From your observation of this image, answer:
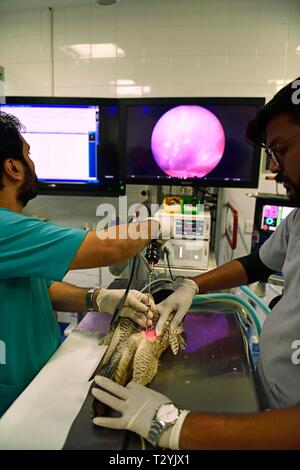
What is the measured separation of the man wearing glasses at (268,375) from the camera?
0.75 metres

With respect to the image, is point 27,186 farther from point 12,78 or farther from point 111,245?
point 12,78

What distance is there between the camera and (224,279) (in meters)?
1.53

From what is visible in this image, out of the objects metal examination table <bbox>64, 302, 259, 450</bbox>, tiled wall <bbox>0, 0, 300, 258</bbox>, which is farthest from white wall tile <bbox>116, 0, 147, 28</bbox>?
metal examination table <bbox>64, 302, 259, 450</bbox>

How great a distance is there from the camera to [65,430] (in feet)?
2.71

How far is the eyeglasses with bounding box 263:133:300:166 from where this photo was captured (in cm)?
99

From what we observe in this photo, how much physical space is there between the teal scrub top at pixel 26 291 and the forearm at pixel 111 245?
3 centimetres

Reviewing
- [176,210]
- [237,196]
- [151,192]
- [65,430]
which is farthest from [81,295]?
[237,196]

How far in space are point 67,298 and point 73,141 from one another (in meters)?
1.37

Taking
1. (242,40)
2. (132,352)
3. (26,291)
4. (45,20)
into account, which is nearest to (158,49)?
(242,40)

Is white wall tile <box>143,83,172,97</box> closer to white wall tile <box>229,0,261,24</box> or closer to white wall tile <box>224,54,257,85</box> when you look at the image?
white wall tile <box>224,54,257,85</box>

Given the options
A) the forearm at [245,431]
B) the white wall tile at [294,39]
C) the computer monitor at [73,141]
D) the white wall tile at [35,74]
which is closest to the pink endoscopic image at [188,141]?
the computer monitor at [73,141]

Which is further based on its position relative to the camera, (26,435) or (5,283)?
(5,283)

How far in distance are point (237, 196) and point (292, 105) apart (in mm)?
1783

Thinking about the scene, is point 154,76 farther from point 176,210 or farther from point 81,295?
point 81,295
